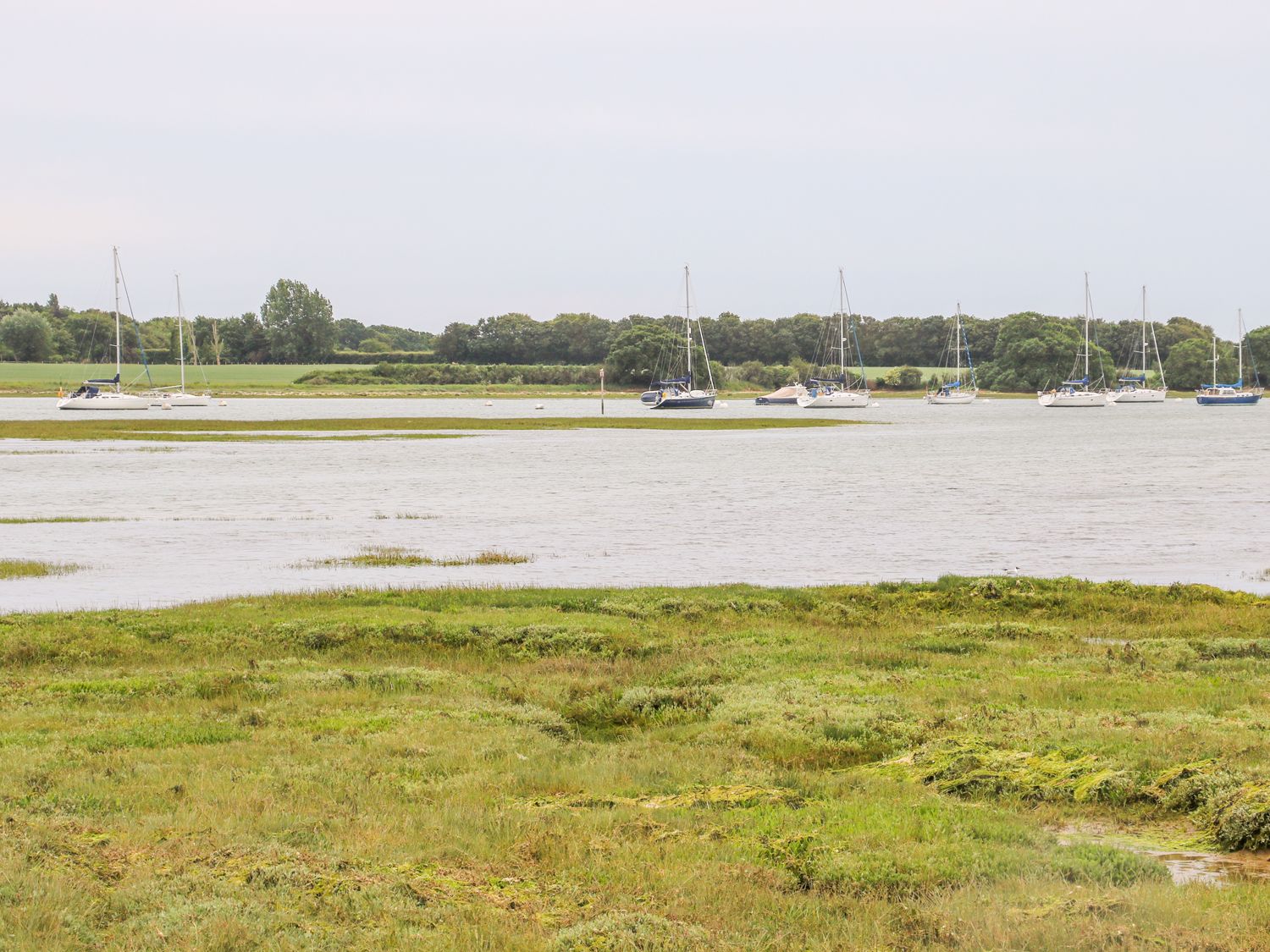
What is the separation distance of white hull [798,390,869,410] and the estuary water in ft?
305

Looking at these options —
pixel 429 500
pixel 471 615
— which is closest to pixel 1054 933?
pixel 471 615

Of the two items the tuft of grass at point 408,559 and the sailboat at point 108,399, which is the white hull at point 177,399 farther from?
the tuft of grass at point 408,559

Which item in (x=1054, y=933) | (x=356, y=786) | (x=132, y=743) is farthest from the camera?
(x=132, y=743)

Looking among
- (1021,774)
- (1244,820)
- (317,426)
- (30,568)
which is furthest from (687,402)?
(1244,820)

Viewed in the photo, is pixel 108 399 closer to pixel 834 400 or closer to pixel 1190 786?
pixel 834 400

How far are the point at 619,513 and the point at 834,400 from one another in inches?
5713

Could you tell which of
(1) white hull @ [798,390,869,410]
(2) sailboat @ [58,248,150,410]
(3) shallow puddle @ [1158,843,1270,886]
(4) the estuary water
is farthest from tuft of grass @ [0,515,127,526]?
(1) white hull @ [798,390,869,410]

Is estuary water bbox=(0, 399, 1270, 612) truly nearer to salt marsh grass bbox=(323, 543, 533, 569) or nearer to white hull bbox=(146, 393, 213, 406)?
salt marsh grass bbox=(323, 543, 533, 569)

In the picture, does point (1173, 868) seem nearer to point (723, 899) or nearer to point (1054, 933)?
point (1054, 933)

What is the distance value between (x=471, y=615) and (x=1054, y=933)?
1597 centimetres

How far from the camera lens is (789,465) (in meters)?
70.8

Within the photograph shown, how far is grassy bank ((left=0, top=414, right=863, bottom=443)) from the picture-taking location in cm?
9700

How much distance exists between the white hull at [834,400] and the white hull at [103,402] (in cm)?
8835

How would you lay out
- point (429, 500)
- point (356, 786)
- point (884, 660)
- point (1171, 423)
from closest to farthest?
point (356, 786), point (884, 660), point (429, 500), point (1171, 423)
